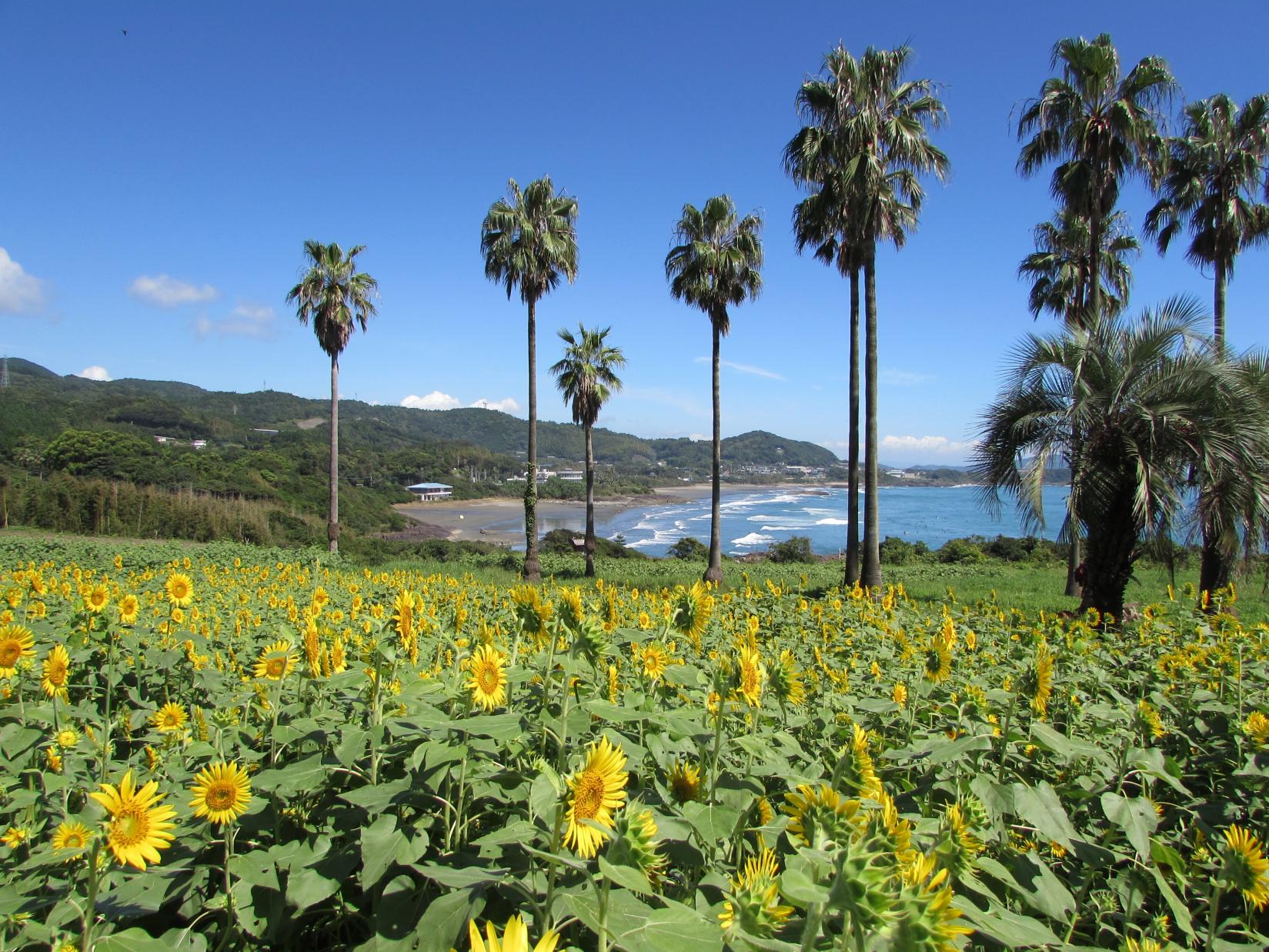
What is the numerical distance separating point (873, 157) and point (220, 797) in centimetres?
1427

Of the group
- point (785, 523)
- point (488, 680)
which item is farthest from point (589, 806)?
point (785, 523)

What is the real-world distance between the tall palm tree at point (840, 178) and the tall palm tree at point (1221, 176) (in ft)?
23.3

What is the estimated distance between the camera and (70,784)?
1.86m

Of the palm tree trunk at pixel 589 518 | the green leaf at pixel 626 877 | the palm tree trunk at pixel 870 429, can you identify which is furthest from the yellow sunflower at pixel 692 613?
the palm tree trunk at pixel 589 518

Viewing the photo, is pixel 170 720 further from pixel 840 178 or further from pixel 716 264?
pixel 716 264

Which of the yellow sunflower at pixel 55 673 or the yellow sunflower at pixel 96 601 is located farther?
the yellow sunflower at pixel 96 601

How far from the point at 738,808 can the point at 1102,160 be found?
15.9m

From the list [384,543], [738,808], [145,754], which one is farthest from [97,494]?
[738,808]

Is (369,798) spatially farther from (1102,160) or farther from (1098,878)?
(1102,160)

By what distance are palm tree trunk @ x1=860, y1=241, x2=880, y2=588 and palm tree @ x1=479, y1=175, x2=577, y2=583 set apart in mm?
9415

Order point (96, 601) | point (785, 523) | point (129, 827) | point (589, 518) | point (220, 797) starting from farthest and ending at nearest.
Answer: point (785, 523), point (589, 518), point (96, 601), point (220, 797), point (129, 827)

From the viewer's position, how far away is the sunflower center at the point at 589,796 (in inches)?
38.4

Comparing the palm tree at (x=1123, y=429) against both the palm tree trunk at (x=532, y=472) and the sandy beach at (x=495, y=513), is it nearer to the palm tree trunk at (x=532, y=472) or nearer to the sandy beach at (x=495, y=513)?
the palm tree trunk at (x=532, y=472)

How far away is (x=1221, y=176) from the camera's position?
14180mm
